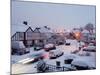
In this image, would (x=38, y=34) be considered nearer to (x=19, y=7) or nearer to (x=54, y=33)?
(x=54, y=33)

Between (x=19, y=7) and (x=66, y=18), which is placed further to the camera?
(x=66, y=18)

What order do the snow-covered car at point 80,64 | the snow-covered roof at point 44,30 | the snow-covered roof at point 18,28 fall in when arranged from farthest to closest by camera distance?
the snow-covered car at point 80,64, the snow-covered roof at point 44,30, the snow-covered roof at point 18,28

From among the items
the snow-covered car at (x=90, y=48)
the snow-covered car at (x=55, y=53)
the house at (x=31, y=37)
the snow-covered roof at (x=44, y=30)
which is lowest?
the snow-covered car at (x=55, y=53)

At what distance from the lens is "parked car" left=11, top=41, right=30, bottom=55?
218cm

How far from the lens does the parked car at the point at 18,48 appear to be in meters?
2.18

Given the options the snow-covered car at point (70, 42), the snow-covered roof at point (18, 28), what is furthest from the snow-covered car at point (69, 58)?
the snow-covered roof at point (18, 28)

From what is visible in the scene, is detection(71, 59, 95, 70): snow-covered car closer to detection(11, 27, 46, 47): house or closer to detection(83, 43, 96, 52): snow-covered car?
detection(83, 43, 96, 52): snow-covered car

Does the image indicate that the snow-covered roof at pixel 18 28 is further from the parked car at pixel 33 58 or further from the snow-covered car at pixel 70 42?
the snow-covered car at pixel 70 42

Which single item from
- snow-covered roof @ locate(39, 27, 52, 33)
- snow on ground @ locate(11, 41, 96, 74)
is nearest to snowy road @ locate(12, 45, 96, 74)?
snow on ground @ locate(11, 41, 96, 74)

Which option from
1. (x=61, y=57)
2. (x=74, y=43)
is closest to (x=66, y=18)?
(x=74, y=43)

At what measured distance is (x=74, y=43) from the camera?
239 centimetres

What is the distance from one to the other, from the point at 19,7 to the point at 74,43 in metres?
0.81

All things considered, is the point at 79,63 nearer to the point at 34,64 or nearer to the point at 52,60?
the point at 52,60

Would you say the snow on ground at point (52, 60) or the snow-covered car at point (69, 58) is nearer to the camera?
the snow on ground at point (52, 60)
